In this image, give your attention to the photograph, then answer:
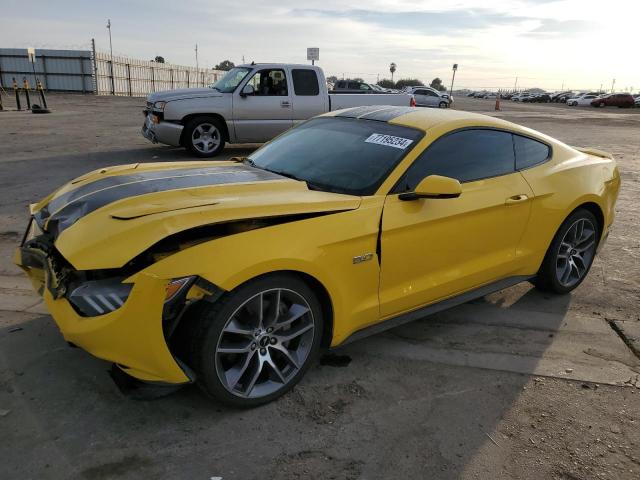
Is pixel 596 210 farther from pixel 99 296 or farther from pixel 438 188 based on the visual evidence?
pixel 99 296

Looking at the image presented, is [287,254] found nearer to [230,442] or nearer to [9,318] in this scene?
[230,442]

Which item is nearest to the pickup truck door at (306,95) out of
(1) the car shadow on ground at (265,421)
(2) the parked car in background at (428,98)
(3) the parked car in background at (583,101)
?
(1) the car shadow on ground at (265,421)

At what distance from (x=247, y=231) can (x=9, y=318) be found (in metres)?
2.24

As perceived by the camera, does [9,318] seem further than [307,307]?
Yes

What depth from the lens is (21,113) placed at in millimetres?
19953

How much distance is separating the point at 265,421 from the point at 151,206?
4.26 feet

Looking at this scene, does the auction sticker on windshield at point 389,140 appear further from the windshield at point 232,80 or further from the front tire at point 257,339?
the windshield at point 232,80

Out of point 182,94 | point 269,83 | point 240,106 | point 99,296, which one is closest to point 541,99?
point 269,83

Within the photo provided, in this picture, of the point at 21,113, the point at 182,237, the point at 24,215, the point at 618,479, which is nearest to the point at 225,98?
the point at 24,215

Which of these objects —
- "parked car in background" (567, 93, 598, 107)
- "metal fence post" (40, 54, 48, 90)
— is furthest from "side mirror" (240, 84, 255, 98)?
"parked car in background" (567, 93, 598, 107)

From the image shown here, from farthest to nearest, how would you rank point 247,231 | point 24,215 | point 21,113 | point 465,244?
point 21,113 < point 24,215 < point 465,244 < point 247,231

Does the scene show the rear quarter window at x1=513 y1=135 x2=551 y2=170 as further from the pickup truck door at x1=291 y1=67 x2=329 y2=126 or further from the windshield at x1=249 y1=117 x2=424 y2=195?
the pickup truck door at x1=291 y1=67 x2=329 y2=126

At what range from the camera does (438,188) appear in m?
3.04

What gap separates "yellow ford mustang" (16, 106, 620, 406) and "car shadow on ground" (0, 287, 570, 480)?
237 mm
